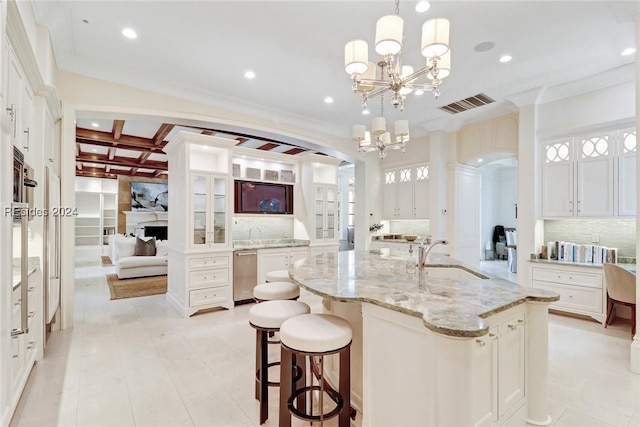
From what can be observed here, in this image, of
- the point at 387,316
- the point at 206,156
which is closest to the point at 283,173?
the point at 206,156

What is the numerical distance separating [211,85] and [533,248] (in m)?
5.22

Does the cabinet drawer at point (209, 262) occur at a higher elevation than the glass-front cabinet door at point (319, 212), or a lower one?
lower

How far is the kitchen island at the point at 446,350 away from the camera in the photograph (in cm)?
128

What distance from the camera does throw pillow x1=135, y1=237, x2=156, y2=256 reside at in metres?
7.27

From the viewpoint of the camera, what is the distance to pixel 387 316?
158cm

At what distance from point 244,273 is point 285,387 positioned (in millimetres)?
3195

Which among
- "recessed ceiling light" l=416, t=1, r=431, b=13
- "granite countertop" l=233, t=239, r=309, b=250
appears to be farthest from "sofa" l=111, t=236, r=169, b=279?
"recessed ceiling light" l=416, t=1, r=431, b=13

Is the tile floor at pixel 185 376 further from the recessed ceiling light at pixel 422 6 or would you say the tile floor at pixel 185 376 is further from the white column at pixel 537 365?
the recessed ceiling light at pixel 422 6

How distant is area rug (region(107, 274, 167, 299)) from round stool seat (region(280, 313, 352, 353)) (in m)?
4.75

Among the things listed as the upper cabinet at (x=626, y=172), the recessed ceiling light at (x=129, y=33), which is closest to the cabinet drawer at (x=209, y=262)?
the recessed ceiling light at (x=129, y=33)

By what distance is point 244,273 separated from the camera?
481cm

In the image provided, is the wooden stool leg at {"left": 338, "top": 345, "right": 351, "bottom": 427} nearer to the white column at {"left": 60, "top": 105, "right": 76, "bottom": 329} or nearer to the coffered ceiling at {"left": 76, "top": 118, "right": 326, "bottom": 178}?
the white column at {"left": 60, "top": 105, "right": 76, "bottom": 329}

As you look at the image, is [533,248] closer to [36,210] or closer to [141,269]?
[36,210]

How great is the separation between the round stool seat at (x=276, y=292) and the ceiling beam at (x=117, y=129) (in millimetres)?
4277
